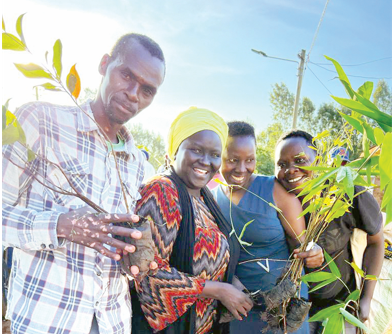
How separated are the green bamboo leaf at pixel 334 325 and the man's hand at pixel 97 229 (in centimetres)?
76

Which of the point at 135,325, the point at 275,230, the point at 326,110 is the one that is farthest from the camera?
the point at 326,110

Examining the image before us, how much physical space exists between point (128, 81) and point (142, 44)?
0.18 meters

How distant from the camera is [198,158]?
67.7 inches

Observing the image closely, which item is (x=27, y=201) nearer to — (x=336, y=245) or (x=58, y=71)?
(x=58, y=71)

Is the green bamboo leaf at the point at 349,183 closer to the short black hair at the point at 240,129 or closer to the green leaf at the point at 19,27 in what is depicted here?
the green leaf at the point at 19,27

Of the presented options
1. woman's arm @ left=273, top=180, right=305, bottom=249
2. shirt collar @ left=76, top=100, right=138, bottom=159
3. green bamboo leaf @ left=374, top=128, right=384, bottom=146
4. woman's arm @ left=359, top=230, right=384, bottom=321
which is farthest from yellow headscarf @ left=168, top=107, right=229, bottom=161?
woman's arm @ left=359, top=230, right=384, bottom=321

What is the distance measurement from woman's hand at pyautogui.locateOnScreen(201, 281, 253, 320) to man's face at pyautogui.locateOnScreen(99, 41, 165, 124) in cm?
83

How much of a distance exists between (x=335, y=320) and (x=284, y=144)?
120 centimetres

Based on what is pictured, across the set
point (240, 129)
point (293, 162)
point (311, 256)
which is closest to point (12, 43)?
point (240, 129)

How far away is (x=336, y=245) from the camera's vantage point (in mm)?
2209

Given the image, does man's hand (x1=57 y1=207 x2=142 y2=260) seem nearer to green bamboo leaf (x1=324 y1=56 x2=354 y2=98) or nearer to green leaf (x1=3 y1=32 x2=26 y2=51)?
green leaf (x1=3 y1=32 x2=26 y2=51)

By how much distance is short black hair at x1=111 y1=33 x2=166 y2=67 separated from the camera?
4.94 ft

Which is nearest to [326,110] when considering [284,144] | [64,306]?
[284,144]

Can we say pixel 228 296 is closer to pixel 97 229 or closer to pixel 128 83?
pixel 97 229
